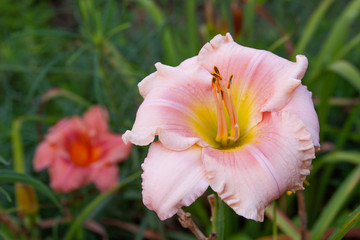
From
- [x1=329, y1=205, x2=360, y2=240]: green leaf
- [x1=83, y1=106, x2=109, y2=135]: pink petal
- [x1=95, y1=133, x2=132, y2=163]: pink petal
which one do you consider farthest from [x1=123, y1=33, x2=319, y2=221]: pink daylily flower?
[x1=83, y1=106, x2=109, y2=135]: pink petal

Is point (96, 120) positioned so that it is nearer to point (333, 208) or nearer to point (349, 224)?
point (333, 208)

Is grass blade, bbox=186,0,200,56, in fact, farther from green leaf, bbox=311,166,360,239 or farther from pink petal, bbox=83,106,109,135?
green leaf, bbox=311,166,360,239

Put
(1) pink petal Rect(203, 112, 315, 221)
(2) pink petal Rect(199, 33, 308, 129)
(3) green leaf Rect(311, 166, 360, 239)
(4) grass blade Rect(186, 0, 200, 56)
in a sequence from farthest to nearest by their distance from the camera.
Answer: (4) grass blade Rect(186, 0, 200, 56)
(3) green leaf Rect(311, 166, 360, 239)
(2) pink petal Rect(199, 33, 308, 129)
(1) pink petal Rect(203, 112, 315, 221)

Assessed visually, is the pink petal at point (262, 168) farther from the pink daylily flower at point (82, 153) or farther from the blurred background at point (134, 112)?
the pink daylily flower at point (82, 153)

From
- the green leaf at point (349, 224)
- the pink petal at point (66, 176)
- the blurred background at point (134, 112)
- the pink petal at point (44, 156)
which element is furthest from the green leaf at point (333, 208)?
the pink petal at point (44, 156)

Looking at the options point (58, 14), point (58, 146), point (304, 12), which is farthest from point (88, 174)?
point (58, 14)

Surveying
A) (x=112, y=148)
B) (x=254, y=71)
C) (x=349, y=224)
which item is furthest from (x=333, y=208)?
(x=112, y=148)

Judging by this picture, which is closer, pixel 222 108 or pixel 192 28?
pixel 222 108
